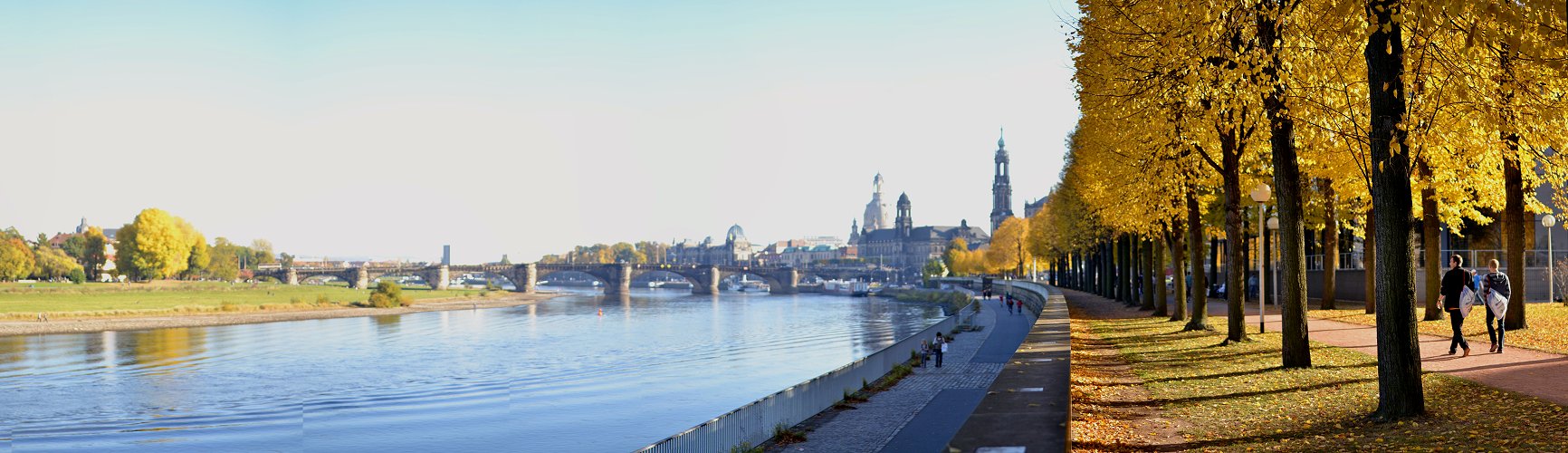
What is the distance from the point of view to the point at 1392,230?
1091cm

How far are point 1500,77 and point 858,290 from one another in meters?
160

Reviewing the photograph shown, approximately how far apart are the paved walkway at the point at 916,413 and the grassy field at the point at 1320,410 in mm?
4447

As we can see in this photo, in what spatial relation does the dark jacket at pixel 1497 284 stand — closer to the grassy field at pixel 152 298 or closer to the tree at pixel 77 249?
the grassy field at pixel 152 298

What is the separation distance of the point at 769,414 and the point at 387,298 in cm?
10419

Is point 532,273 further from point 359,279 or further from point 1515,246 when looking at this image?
point 1515,246

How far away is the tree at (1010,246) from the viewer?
12612 centimetres

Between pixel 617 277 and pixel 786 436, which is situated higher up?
pixel 617 277

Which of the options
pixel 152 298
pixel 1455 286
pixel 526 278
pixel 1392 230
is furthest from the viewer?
pixel 526 278

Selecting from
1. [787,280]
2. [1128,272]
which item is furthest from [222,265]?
[1128,272]

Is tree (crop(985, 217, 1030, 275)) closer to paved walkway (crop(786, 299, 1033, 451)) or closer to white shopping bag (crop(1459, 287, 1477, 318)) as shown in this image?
paved walkway (crop(786, 299, 1033, 451))

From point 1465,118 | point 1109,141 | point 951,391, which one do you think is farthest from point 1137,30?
point 951,391

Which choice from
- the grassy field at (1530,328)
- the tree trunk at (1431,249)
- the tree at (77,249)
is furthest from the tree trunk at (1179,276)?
the tree at (77,249)

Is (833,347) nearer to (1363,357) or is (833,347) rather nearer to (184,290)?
(1363,357)

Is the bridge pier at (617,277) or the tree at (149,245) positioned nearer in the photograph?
the tree at (149,245)
